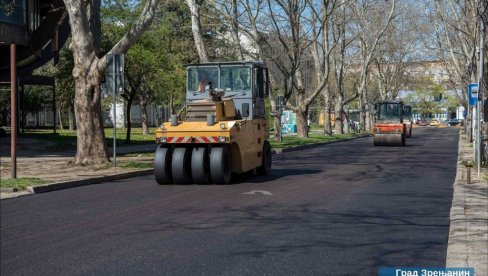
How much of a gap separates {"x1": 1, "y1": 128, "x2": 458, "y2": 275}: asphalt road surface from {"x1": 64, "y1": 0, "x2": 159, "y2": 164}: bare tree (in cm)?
424

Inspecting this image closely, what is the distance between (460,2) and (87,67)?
65.8ft

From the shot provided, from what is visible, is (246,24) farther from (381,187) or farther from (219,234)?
(219,234)

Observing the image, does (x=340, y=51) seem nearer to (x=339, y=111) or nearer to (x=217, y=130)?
(x=339, y=111)

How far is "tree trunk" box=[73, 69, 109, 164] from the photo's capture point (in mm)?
20516

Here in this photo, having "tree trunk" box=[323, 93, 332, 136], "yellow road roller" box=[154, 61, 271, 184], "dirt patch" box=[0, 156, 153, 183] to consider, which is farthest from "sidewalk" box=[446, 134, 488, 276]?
"tree trunk" box=[323, 93, 332, 136]

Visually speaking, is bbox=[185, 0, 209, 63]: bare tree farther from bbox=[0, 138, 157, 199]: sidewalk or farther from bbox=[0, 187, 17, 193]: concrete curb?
bbox=[0, 187, 17, 193]: concrete curb

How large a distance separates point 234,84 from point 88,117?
505 centimetres

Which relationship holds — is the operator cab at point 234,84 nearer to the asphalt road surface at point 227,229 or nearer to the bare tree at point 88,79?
the asphalt road surface at point 227,229

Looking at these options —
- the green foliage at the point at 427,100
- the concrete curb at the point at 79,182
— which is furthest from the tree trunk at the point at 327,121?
the green foliage at the point at 427,100

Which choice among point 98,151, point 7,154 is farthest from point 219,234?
point 7,154

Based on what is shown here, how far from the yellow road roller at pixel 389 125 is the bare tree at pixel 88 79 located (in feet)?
74.4

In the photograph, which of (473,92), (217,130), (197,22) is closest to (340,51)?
(197,22)

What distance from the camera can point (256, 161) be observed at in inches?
729

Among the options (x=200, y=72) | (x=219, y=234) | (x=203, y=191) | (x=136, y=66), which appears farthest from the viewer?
(x=136, y=66)
